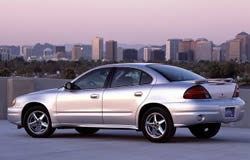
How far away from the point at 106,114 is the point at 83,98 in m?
0.56

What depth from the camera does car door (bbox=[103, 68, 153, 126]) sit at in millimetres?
11750

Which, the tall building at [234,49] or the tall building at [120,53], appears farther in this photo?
the tall building at [234,49]

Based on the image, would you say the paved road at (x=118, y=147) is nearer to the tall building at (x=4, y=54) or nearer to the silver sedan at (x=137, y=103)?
the silver sedan at (x=137, y=103)

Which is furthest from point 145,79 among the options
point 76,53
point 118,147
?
point 76,53

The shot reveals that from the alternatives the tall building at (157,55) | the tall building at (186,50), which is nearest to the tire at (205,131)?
the tall building at (157,55)

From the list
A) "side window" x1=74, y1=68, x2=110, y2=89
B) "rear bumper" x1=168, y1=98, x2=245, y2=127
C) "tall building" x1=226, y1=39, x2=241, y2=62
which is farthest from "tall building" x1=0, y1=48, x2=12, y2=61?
"rear bumper" x1=168, y1=98, x2=245, y2=127

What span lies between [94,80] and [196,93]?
6.96 feet

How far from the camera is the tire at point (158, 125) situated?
11406 mm

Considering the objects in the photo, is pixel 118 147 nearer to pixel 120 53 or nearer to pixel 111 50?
pixel 111 50

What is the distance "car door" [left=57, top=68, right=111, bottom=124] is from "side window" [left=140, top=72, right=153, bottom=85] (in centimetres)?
76

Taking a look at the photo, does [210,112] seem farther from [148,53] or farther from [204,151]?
[148,53]

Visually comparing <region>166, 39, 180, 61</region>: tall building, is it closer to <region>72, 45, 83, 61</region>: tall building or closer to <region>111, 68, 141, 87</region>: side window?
<region>72, 45, 83, 61</region>: tall building

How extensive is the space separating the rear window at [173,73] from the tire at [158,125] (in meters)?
0.62

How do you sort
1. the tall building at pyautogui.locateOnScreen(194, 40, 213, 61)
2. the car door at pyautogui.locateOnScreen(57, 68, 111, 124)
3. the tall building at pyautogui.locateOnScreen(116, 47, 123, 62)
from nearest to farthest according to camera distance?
1. the car door at pyautogui.locateOnScreen(57, 68, 111, 124)
2. the tall building at pyautogui.locateOnScreen(116, 47, 123, 62)
3. the tall building at pyautogui.locateOnScreen(194, 40, 213, 61)
